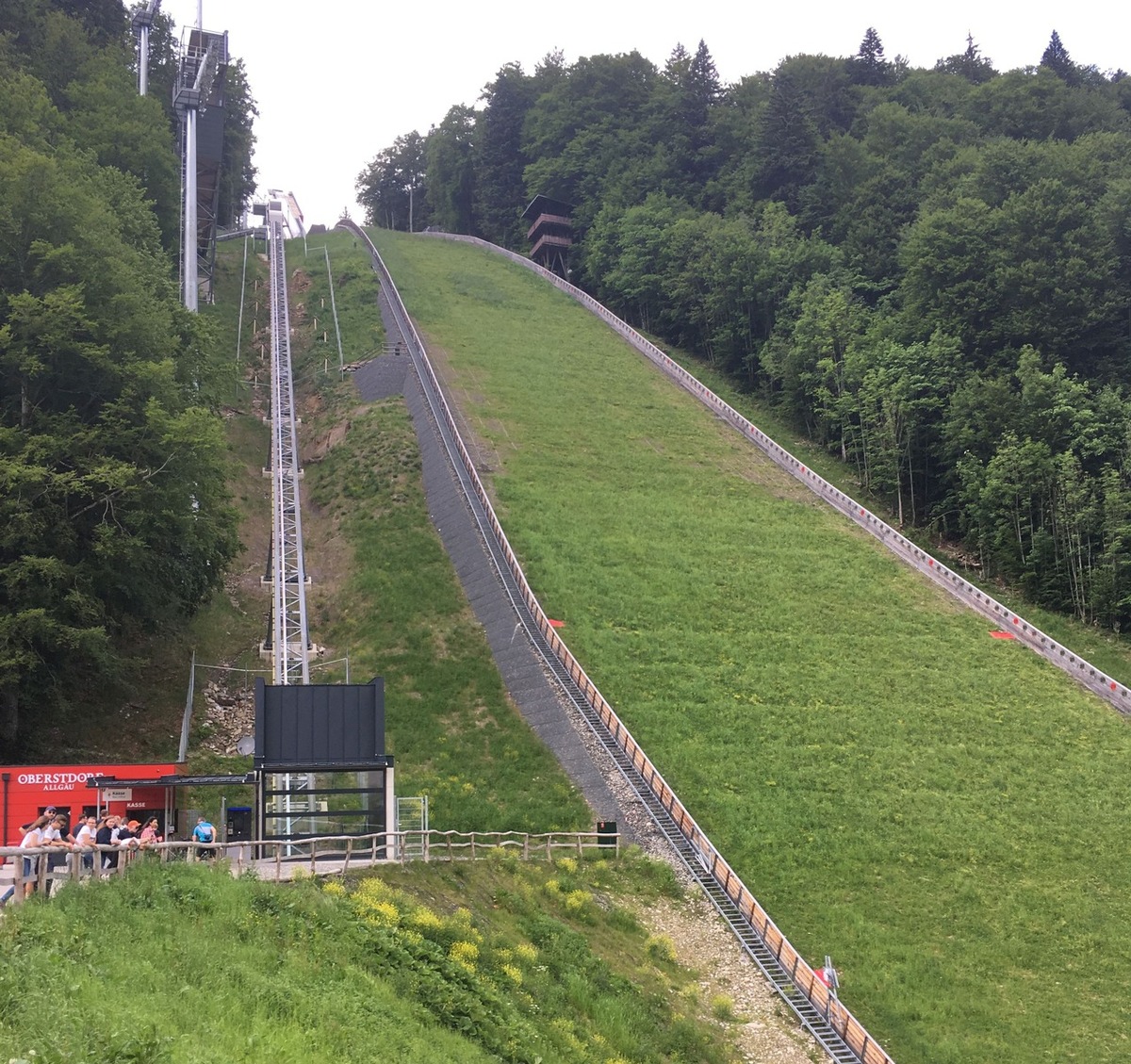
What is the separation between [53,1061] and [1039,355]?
54.4 m

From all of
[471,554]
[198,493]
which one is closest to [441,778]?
[198,493]

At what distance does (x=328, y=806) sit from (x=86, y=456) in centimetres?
1513

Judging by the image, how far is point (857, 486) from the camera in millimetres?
57156

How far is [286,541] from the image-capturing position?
41594mm

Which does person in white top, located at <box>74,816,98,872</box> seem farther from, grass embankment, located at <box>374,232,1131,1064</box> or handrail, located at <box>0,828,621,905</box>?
grass embankment, located at <box>374,232,1131,1064</box>

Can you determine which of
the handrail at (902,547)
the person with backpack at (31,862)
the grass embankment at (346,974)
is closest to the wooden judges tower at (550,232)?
the handrail at (902,547)

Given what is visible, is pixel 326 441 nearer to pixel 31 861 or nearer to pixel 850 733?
pixel 850 733

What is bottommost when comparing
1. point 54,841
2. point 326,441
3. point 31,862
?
point 54,841

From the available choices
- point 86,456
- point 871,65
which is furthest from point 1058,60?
point 86,456

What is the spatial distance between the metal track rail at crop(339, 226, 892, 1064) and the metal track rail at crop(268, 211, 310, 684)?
655 cm

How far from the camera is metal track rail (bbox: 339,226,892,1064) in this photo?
67.8 feet

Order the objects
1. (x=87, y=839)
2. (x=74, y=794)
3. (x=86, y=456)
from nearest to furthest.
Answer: (x=87, y=839) → (x=74, y=794) → (x=86, y=456)

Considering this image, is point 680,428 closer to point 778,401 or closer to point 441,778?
point 778,401

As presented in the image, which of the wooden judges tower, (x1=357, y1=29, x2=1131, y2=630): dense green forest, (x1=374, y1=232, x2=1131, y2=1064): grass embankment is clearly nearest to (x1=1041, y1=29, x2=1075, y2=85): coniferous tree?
(x1=357, y1=29, x2=1131, y2=630): dense green forest
